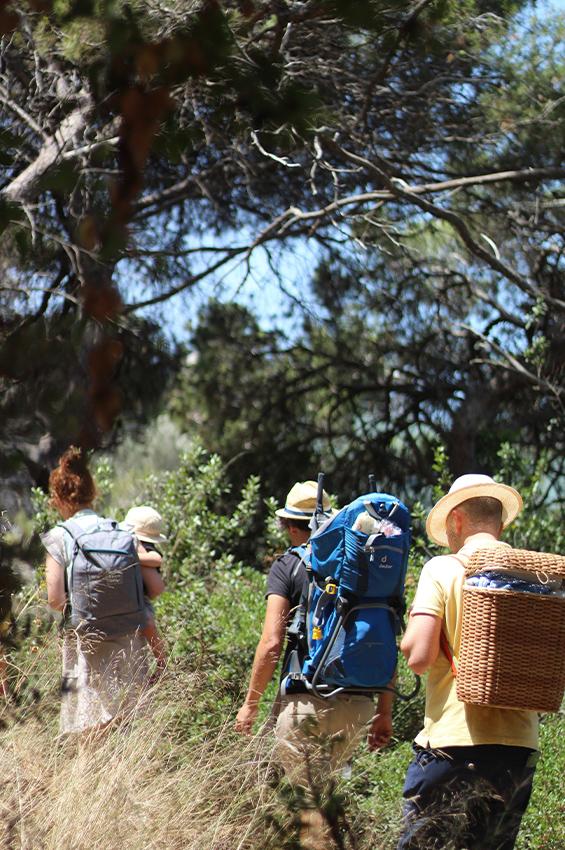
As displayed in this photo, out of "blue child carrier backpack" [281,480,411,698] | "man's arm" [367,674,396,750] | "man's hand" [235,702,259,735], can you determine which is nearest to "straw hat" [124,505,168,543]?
"man's hand" [235,702,259,735]

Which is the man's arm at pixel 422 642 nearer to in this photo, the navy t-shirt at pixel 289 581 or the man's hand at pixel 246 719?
the navy t-shirt at pixel 289 581

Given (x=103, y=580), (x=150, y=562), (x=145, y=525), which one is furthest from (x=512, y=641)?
(x=145, y=525)

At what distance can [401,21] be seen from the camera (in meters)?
2.42

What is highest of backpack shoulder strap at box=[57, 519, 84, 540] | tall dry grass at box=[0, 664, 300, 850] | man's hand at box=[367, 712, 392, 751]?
backpack shoulder strap at box=[57, 519, 84, 540]

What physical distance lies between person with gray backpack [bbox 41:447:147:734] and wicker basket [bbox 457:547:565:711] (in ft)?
5.25

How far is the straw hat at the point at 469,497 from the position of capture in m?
3.51

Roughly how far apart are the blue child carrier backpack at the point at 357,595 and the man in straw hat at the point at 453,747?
50 cm

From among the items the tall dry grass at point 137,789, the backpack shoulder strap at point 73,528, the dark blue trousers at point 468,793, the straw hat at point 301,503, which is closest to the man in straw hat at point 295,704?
the straw hat at point 301,503

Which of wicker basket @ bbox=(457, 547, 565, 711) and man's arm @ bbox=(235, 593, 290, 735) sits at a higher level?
wicker basket @ bbox=(457, 547, 565, 711)

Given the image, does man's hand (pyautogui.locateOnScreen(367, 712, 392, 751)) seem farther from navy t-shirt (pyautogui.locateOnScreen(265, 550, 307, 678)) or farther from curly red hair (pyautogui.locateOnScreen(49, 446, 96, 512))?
curly red hair (pyautogui.locateOnScreen(49, 446, 96, 512))

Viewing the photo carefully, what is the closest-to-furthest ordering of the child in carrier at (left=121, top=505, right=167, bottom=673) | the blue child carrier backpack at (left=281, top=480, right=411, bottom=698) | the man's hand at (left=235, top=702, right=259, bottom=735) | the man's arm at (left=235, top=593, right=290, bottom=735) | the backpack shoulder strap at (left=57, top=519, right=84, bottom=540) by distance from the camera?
the blue child carrier backpack at (left=281, top=480, right=411, bottom=698) → the man's arm at (left=235, top=593, right=290, bottom=735) → the man's hand at (left=235, top=702, right=259, bottom=735) → the backpack shoulder strap at (left=57, top=519, right=84, bottom=540) → the child in carrier at (left=121, top=505, right=167, bottom=673)

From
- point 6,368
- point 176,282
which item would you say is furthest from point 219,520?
point 6,368

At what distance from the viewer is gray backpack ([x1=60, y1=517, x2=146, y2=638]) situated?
443 cm

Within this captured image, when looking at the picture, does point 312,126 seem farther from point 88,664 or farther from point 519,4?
point 519,4
